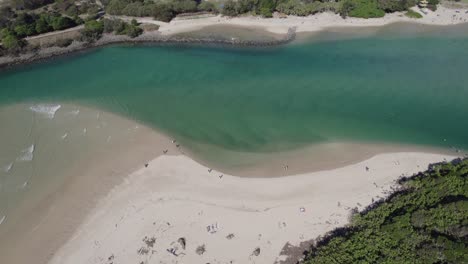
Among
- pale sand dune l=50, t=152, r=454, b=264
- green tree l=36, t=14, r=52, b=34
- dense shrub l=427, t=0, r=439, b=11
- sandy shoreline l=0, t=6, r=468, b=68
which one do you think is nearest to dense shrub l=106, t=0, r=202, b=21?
sandy shoreline l=0, t=6, r=468, b=68

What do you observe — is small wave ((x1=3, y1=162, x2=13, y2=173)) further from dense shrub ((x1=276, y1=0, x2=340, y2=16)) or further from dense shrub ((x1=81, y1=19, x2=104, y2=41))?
dense shrub ((x1=276, y1=0, x2=340, y2=16))

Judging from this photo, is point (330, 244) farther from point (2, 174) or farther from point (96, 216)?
point (2, 174)

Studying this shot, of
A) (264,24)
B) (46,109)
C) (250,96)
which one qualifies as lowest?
(46,109)

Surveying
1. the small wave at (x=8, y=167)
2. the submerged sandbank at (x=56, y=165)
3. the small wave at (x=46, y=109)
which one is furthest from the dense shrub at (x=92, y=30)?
the small wave at (x=8, y=167)

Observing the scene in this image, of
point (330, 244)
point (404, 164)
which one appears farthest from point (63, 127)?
point (404, 164)

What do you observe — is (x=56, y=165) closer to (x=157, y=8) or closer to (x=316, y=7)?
(x=157, y=8)

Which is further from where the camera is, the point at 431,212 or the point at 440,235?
the point at 431,212

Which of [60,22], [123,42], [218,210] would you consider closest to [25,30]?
[60,22]
